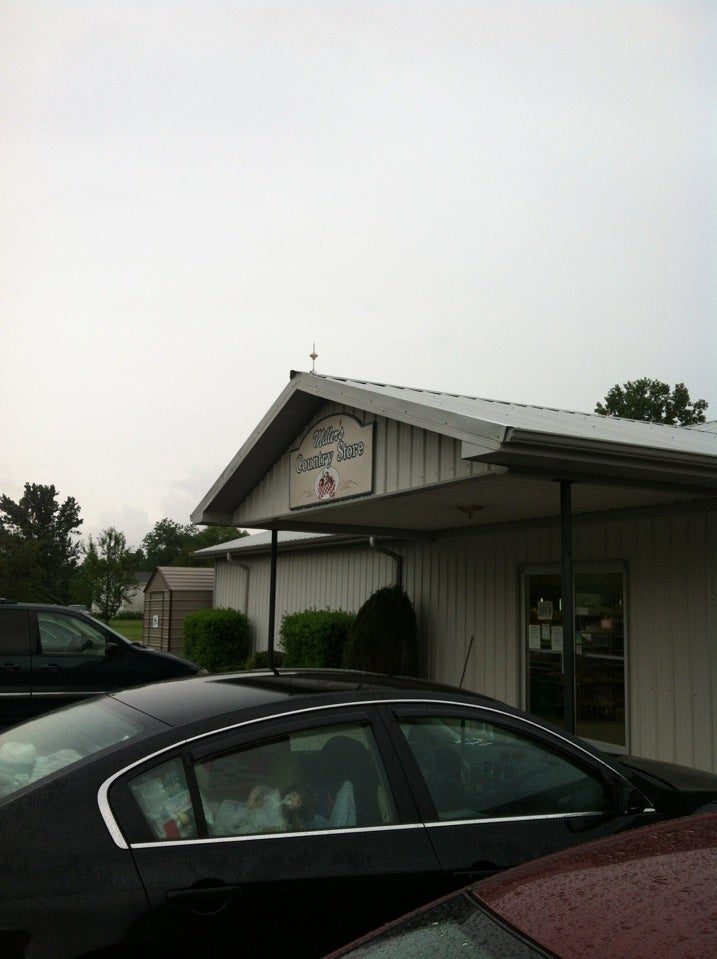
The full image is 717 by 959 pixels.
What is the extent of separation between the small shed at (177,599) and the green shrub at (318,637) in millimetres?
9066

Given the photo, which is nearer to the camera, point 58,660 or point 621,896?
point 621,896

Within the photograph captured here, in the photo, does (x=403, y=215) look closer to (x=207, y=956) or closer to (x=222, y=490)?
(x=222, y=490)

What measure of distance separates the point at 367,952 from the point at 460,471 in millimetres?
4927

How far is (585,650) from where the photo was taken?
9625 millimetres

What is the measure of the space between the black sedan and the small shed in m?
19.9

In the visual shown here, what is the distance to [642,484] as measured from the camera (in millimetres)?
7250

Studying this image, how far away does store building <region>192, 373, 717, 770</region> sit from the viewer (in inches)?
267

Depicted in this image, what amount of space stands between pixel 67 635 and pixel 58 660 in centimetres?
33

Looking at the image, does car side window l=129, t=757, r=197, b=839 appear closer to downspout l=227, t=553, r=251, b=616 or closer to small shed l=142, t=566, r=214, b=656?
downspout l=227, t=553, r=251, b=616

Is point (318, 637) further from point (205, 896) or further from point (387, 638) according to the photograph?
point (205, 896)

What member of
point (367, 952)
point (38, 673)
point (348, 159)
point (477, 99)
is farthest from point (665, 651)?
point (348, 159)

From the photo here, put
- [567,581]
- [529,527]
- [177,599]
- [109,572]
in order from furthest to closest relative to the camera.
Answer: [109,572]
[177,599]
[529,527]
[567,581]

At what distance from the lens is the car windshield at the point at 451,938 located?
1832mm

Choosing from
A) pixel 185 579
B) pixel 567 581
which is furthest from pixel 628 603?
pixel 185 579
